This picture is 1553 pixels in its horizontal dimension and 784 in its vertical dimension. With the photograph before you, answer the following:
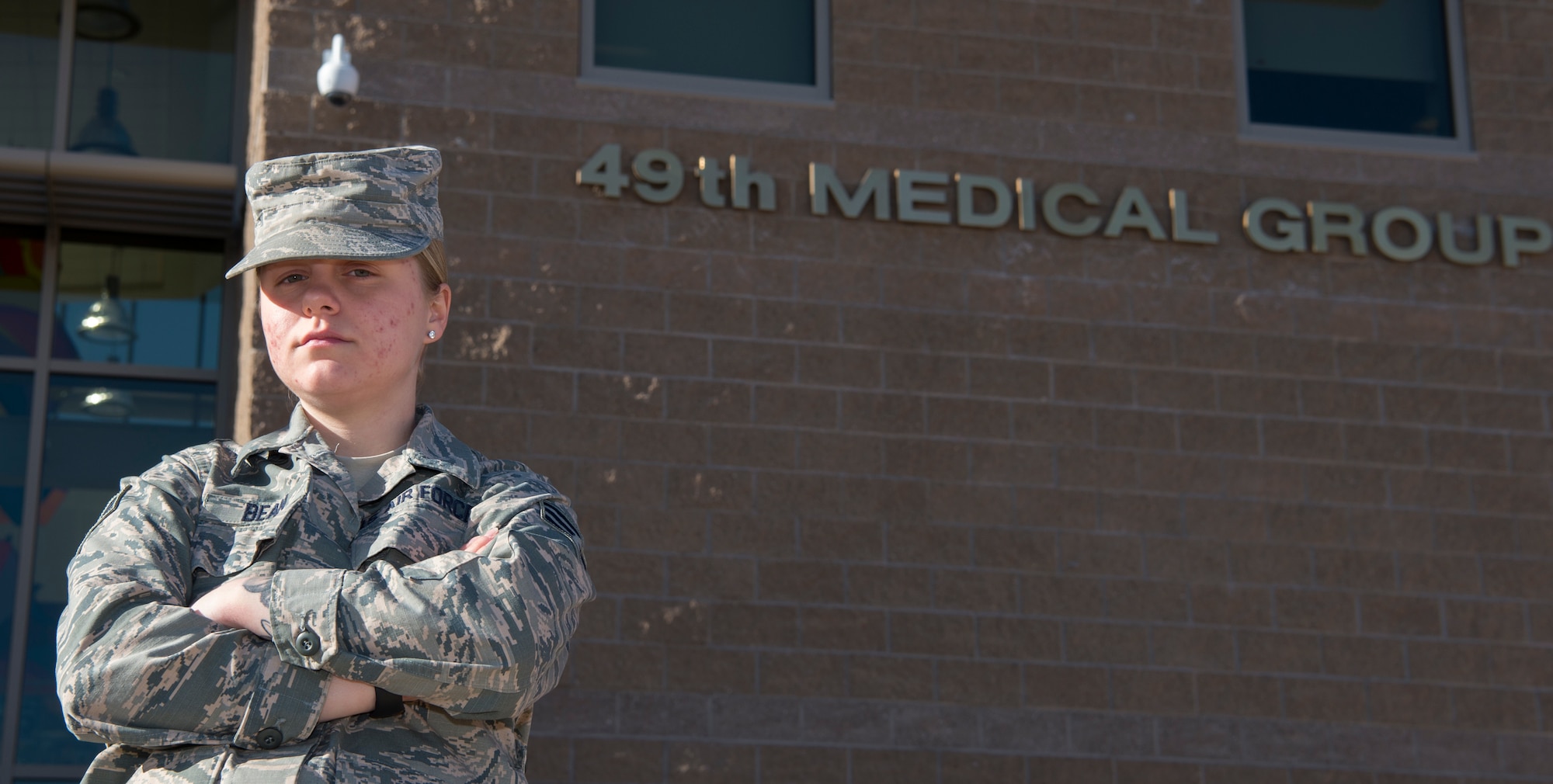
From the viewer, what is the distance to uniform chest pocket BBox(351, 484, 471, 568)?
270 cm

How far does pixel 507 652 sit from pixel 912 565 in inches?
163

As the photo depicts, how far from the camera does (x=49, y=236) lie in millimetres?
7223

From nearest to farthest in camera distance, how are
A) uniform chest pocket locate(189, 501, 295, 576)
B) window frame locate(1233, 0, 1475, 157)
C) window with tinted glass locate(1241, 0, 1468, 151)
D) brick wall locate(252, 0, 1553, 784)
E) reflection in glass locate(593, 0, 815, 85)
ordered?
uniform chest pocket locate(189, 501, 295, 576) → brick wall locate(252, 0, 1553, 784) → reflection in glass locate(593, 0, 815, 85) → window frame locate(1233, 0, 1475, 157) → window with tinted glass locate(1241, 0, 1468, 151)

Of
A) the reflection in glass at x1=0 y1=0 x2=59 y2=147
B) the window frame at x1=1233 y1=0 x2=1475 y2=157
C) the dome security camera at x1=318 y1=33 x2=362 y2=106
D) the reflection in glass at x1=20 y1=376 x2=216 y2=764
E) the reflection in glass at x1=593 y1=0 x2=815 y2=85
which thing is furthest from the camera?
the window frame at x1=1233 y1=0 x2=1475 y2=157

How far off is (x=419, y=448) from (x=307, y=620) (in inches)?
17.4

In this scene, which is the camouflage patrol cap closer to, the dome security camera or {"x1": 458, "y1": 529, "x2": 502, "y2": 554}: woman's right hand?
{"x1": 458, "y1": 529, "x2": 502, "y2": 554}: woman's right hand

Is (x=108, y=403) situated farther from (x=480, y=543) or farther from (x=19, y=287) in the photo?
(x=480, y=543)

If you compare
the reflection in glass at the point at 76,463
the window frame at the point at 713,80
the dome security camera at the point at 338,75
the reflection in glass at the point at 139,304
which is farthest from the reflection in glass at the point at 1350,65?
the reflection in glass at the point at 76,463

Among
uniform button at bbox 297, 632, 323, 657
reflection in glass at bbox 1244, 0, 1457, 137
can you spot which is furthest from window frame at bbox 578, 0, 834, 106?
uniform button at bbox 297, 632, 323, 657

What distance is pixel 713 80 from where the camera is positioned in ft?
23.2

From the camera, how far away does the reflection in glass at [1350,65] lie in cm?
768

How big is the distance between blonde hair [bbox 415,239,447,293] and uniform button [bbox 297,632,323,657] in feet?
2.36

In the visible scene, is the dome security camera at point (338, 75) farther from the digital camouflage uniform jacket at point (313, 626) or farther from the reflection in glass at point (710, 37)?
the digital camouflage uniform jacket at point (313, 626)

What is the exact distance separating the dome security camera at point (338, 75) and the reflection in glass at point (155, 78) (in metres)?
1.18
